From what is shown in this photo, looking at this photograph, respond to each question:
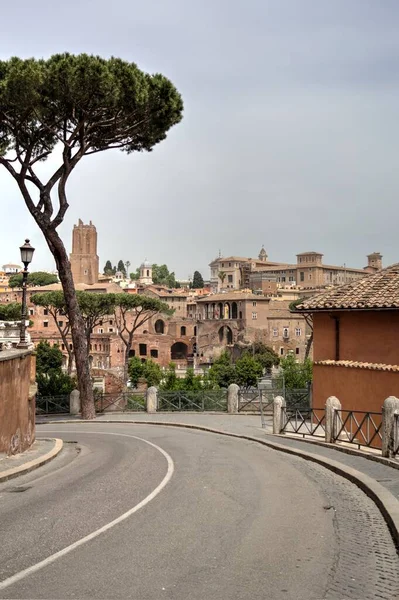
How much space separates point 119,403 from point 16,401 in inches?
671

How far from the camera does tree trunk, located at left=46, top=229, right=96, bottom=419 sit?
25.7 meters

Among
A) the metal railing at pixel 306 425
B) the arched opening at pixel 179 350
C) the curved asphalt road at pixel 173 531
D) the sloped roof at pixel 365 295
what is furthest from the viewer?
the arched opening at pixel 179 350

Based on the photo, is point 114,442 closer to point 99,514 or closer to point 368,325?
point 368,325

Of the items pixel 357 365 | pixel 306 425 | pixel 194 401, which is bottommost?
pixel 194 401

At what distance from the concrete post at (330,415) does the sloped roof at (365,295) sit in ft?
14.7

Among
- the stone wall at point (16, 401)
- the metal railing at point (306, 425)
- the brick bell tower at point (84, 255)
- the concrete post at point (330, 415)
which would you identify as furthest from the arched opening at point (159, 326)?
the concrete post at point (330, 415)

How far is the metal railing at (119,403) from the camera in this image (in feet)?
97.5

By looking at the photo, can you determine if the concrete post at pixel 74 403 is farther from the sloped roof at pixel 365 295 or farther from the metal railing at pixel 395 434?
the metal railing at pixel 395 434

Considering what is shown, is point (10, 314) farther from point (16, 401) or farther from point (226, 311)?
point (226, 311)

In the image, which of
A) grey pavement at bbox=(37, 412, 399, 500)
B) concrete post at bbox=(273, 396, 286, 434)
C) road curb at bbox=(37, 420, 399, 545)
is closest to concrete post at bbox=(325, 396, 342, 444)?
grey pavement at bbox=(37, 412, 399, 500)

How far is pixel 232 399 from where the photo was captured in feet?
88.5

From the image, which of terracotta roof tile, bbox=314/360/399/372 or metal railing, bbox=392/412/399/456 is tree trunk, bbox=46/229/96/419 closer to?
terracotta roof tile, bbox=314/360/399/372

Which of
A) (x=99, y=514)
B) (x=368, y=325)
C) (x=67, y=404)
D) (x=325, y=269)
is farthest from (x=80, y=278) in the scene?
(x=99, y=514)

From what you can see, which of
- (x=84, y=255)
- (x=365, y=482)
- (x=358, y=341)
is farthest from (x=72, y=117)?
(x=84, y=255)
